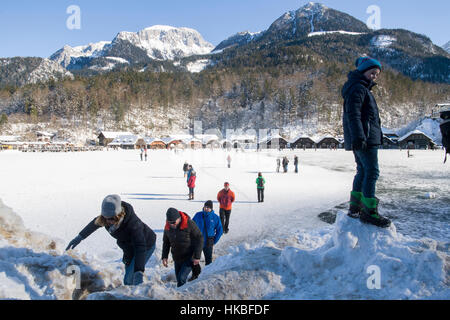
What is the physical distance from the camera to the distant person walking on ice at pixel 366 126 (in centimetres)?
285

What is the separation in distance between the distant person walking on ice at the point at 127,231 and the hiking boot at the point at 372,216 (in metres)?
2.73

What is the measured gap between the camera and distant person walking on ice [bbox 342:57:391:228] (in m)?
2.85

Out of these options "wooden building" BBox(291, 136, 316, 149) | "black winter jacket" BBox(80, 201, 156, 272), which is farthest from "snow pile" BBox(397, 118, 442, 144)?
"black winter jacket" BBox(80, 201, 156, 272)

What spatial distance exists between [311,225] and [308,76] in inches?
5744

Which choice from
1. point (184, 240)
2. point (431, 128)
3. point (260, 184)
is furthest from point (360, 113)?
point (431, 128)

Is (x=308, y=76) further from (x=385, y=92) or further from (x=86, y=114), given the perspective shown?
(x=86, y=114)

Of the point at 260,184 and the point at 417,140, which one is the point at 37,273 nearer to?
the point at 260,184

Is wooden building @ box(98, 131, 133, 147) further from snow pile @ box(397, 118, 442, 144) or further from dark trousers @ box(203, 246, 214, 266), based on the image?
snow pile @ box(397, 118, 442, 144)

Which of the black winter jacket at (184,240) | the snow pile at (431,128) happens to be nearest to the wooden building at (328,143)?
the snow pile at (431,128)

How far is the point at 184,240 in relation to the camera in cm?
346

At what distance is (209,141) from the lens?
308ft

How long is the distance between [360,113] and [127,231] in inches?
123

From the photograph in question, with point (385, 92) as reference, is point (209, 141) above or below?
below
